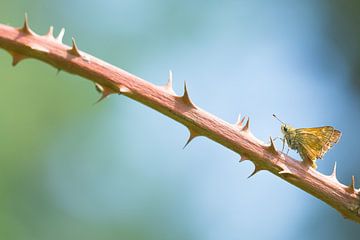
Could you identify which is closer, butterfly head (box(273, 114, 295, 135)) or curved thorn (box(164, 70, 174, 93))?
curved thorn (box(164, 70, 174, 93))

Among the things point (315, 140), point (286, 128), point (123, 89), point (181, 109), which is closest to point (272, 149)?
point (181, 109)

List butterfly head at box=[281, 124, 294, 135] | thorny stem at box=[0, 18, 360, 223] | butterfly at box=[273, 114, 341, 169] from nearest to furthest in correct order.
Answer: thorny stem at box=[0, 18, 360, 223], butterfly at box=[273, 114, 341, 169], butterfly head at box=[281, 124, 294, 135]

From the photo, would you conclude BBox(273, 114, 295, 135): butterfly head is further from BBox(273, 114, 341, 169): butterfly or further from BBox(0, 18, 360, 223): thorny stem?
BBox(0, 18, 360, 223): thorny stem

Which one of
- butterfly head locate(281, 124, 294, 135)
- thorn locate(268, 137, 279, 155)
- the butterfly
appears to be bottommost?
butterfly head locate(281, 124, 294, 135)

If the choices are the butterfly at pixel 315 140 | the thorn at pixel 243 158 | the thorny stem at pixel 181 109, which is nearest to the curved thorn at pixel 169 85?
the thorny stem at pixel 181 109

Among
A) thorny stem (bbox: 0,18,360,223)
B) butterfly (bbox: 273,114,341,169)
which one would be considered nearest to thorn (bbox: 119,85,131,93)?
thorny stem (bbox: 0,18,360,223)

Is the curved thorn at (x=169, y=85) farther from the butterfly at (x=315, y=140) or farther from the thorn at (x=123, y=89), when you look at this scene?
the butterfly at (x=315, y=140)

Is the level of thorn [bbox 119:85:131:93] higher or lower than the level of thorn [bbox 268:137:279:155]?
lower
